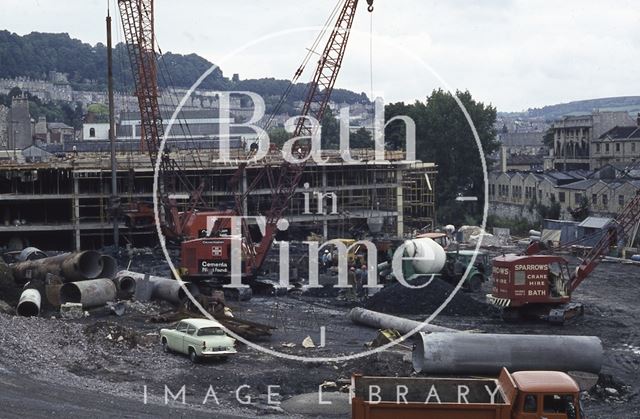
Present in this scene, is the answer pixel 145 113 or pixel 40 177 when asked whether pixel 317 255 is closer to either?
pixel 145 113

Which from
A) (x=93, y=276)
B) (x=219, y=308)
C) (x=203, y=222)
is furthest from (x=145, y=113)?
(x=219, y=308)

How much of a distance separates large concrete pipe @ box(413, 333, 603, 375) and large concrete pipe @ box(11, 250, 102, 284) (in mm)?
12836

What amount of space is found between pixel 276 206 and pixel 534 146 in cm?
9358

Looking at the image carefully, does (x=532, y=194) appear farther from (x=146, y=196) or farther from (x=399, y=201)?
(x=146, y=196)

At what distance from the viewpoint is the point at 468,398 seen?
13445mm

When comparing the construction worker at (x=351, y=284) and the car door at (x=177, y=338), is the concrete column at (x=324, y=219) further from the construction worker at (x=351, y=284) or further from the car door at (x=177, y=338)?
the car door at (x=177, y=338)

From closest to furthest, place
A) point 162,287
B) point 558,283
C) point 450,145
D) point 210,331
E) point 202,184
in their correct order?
point 210,331, point 558,283, point 162,287, point 202,184, point 450,145

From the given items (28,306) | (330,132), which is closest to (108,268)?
(28,306)

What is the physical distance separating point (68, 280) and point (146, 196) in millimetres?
19350

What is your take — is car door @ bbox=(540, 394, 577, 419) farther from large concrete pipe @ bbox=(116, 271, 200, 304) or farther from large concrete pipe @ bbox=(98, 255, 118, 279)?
large concrete pipe @ bbox=(98, 255, 118, 279)

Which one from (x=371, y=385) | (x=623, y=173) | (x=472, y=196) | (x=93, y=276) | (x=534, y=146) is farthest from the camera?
(x=534, y=146)

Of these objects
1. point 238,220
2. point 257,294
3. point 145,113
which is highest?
point 145,113

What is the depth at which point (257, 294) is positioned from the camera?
1298 inches

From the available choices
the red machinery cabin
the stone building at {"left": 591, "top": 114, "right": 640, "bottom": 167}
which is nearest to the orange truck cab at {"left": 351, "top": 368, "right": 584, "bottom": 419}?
the red machinery cabin
